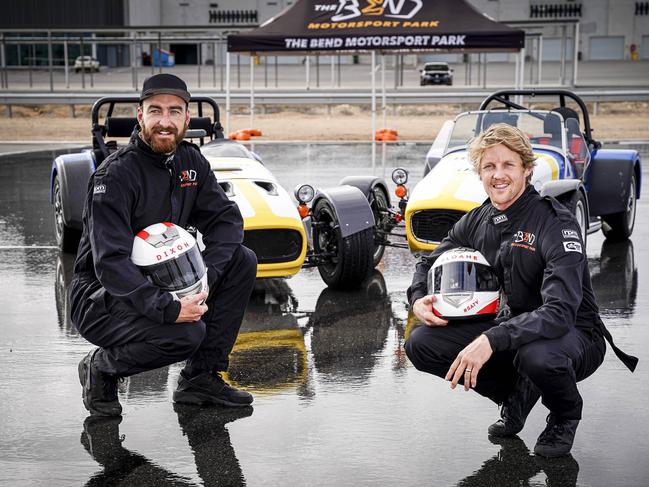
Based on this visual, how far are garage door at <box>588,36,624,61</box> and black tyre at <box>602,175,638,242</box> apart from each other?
54.2 metres

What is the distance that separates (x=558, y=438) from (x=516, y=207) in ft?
3.41

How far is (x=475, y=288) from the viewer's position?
4.46 meters

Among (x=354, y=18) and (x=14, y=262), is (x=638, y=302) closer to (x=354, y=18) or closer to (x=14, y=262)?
(x=14, y=262)

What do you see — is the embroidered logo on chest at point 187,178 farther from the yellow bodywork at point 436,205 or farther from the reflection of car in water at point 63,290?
the yellow bodywork at point 436,205

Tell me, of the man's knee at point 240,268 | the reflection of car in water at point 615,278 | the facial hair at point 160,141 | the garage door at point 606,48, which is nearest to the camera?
the facial hair at point 160,141

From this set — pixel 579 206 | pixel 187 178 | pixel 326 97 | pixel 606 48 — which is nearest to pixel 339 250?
pixel 579 206

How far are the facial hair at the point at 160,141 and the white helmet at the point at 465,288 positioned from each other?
1402 mm

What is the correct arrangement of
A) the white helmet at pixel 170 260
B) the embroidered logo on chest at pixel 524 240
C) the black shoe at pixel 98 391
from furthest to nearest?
the black shoe at pixel 98 391
the white helmet at pixel 170 260
the embroidered logo on chest at pixel 524 240

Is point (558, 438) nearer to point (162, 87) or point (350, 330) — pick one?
point (162, 87)

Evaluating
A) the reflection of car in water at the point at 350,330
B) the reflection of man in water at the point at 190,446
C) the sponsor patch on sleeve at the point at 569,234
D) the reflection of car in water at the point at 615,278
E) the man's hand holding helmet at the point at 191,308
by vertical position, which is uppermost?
the sponsor patch on sleeve at the point at 569,234

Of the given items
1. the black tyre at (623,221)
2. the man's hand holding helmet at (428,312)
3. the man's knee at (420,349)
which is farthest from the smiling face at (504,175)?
the black tyre at (623,221)

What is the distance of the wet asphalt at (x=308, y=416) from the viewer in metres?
4.30

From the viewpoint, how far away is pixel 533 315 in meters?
4.20

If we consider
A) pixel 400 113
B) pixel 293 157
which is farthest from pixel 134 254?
pixel 400 113
